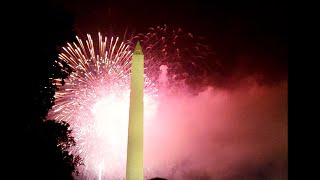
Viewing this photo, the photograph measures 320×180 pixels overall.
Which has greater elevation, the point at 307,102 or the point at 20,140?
the point at 307,102

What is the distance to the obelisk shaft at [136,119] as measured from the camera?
162 ft

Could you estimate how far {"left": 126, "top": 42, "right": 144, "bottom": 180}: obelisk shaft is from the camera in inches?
1943

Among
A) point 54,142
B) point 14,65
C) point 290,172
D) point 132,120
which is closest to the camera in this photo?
point 290,172

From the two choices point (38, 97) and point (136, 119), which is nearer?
point (38, 97)

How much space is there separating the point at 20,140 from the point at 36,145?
1.13 meters

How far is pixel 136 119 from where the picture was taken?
163ft

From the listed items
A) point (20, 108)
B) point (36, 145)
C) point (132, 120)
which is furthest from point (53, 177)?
point (132, 120)

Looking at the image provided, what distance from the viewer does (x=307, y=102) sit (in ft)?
89.4

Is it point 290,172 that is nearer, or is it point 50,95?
point 290,172

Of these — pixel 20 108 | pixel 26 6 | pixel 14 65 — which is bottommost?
pixel 20 108

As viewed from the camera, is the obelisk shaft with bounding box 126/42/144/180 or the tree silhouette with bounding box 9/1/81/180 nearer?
the tree silhouette with bounding box 9/1/81/180

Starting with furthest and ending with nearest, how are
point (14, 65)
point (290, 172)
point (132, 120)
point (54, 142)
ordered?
1. point (132, 120)
2. point (54, 142)
3. point (14, 65)
4. point (290, 172)

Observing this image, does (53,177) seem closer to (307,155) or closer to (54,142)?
(54,142)

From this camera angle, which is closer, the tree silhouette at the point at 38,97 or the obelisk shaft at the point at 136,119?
the tree silhouette at the point at 38,97
